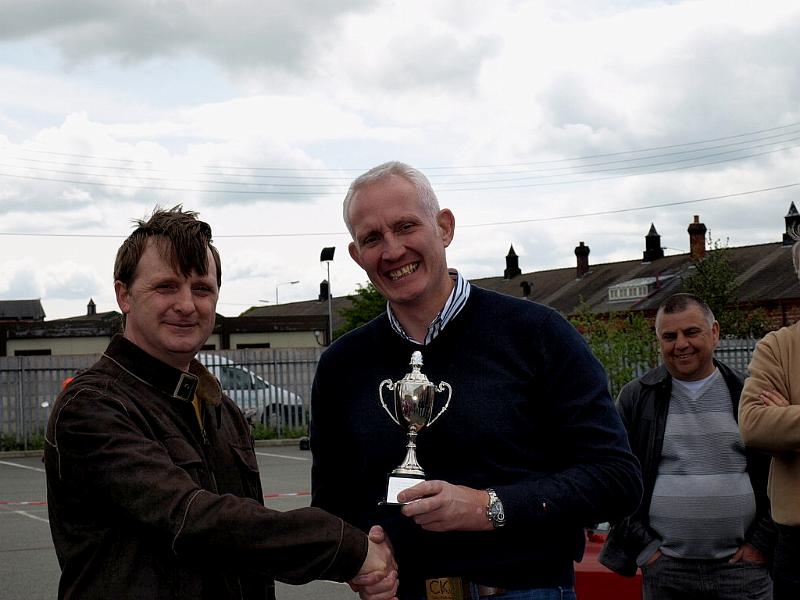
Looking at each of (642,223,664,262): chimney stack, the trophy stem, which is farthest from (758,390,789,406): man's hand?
(642,223,664,262): chimney stack

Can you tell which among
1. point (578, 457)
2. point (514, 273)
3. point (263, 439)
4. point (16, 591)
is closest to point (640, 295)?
point (514, 273)

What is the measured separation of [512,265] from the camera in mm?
77562

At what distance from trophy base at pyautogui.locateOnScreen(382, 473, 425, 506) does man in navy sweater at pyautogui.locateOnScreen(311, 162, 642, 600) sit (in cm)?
4

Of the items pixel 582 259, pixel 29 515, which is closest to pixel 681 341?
pixel 29 515

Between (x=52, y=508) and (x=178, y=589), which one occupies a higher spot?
(x=52, y=508)

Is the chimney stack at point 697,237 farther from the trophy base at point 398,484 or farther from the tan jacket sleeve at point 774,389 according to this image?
the trophy base at point 398,484

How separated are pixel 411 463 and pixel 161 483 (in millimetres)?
715

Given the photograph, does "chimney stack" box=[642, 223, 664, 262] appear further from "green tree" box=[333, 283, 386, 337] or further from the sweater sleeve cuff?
the sweater sleeve cuff

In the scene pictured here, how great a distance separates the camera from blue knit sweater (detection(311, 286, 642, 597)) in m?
3.17

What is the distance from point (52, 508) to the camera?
3.02 m

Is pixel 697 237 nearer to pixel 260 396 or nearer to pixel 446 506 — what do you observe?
pixel 260 396

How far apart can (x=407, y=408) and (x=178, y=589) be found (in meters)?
0.80

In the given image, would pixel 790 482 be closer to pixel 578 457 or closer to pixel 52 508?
pixel 578 457

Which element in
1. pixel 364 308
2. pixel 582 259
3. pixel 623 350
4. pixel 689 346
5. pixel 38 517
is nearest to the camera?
pixel 689 346
